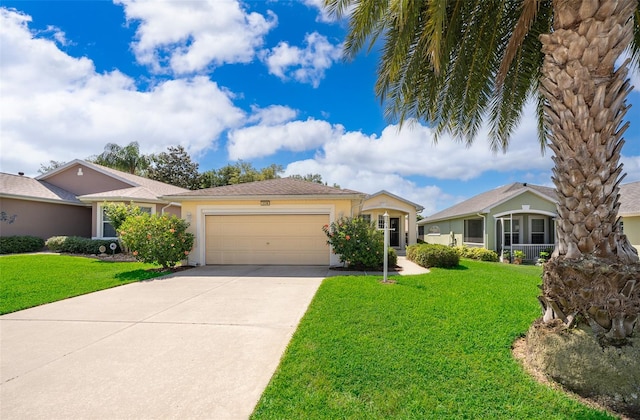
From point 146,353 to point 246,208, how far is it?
897 centimetres

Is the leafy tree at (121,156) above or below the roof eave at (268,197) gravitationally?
above

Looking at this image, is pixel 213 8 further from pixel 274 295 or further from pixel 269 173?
pixel 269 173

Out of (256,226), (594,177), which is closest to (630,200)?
(594,177)

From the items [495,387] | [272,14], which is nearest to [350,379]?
[495,387]

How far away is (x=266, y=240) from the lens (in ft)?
43.9

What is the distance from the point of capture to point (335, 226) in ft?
39.4

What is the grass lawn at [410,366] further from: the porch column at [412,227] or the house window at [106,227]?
the porch column at [412,227]

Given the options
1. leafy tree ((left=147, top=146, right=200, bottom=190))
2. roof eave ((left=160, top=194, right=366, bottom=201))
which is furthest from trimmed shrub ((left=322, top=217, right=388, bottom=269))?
leafy tree ((left=147, top=146, right=200, bottom=190))

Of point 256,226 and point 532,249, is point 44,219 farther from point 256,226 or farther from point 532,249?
point 532,249

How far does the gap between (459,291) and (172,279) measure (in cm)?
856

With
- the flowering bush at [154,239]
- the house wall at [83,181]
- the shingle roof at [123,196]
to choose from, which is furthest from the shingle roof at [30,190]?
the flowering bush at [154,239]

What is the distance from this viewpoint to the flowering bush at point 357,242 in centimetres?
1150

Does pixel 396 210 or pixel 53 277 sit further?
pixel 396 210

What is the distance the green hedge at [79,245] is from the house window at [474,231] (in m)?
20.8
